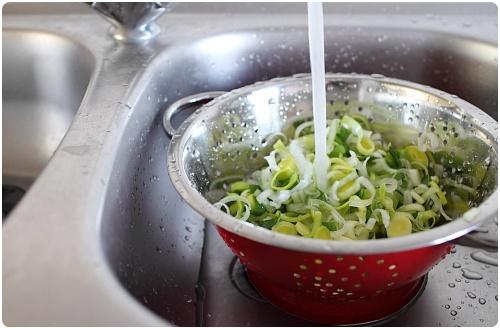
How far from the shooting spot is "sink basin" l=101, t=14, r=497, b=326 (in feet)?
2.41

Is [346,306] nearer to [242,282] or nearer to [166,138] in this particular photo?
[242,282]

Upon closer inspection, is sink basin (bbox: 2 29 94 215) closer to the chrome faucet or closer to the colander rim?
the chrome faucet

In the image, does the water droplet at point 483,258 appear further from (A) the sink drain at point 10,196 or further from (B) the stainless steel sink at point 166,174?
(A) the sink drain at point 10,196

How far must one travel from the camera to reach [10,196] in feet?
3.62

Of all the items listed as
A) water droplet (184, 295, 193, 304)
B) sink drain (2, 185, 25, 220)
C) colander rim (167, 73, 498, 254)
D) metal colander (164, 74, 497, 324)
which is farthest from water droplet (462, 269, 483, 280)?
sink drain (2, 185, 25, 220)

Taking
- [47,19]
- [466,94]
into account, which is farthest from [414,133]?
[47,19]

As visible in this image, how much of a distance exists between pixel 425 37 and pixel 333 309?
520 mm

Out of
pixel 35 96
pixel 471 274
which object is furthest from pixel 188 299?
pixel 35 96

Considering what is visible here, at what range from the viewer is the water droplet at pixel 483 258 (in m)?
0.84

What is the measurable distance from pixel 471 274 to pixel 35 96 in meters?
0.81

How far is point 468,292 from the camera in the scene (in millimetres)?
799

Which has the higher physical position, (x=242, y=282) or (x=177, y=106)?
(x=177, y=106)

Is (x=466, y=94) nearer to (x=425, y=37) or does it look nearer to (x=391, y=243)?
(x=425, y=37)

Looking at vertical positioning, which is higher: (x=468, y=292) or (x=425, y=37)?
(x=425, y=37)
